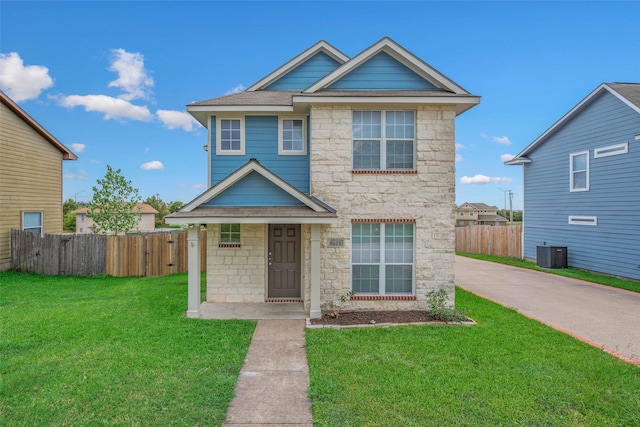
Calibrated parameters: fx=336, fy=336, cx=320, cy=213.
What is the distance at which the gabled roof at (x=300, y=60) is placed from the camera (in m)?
11.1

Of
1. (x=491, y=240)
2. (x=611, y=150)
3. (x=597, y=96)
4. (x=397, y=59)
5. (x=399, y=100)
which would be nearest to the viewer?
(x=399, y=100)

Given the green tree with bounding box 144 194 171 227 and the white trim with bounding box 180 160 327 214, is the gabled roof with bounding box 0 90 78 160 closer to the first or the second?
the white trim with bounding box 180 160 327 214

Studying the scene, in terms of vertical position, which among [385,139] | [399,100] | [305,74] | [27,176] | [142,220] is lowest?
[142,220]

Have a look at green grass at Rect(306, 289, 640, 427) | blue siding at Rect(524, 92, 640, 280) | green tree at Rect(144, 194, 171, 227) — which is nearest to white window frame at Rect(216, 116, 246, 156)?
green grass at Rect(306, 289, 640, 427)

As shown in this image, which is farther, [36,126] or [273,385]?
[36,126]

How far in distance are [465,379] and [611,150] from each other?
13632 mm

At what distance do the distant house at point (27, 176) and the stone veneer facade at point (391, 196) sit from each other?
13.1 meters

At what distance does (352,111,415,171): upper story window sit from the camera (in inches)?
340

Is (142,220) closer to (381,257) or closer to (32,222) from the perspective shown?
(32,222)

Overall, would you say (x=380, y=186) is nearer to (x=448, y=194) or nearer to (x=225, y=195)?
(x=448, y=194)

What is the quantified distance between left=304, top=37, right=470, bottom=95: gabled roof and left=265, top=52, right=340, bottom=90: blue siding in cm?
281

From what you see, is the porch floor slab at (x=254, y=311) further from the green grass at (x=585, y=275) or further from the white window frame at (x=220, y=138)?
the green grass at (x=585, y=275)

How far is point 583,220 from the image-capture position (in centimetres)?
1466

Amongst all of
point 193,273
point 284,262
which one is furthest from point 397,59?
point 193,273
